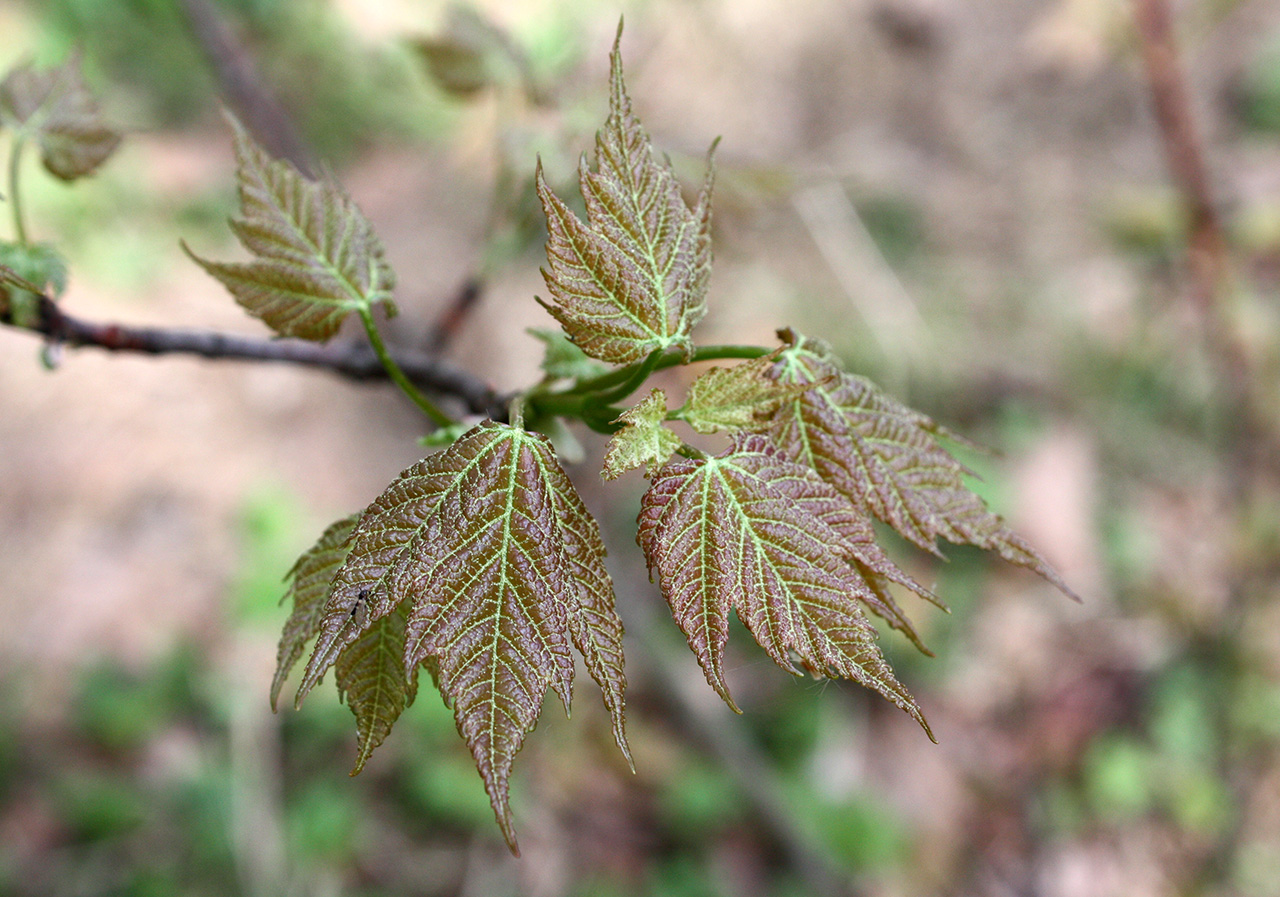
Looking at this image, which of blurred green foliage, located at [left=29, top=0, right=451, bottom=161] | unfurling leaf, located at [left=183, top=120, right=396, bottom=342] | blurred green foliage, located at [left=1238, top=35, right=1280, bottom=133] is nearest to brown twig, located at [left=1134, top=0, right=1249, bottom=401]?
unfurling leaf, located at [left=183, top=120, right=396, bottom=342]

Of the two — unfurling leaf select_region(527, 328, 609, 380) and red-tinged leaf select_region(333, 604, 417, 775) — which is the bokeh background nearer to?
unfurling leaf select_region(527, 328, 609, 380)

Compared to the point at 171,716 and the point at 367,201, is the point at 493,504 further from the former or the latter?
the point at 367,201

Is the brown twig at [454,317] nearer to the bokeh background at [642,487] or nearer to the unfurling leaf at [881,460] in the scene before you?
the bokeh background at [642,487]

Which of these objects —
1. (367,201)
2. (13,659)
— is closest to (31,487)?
(13,659)

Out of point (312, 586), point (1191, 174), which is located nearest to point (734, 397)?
point (312, 586)

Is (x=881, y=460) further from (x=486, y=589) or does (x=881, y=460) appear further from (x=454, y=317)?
(x=454, y=317)

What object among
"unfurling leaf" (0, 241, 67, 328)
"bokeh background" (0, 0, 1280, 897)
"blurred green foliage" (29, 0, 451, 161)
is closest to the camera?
"unfurling leaf" (0, 241, 67, 328)
